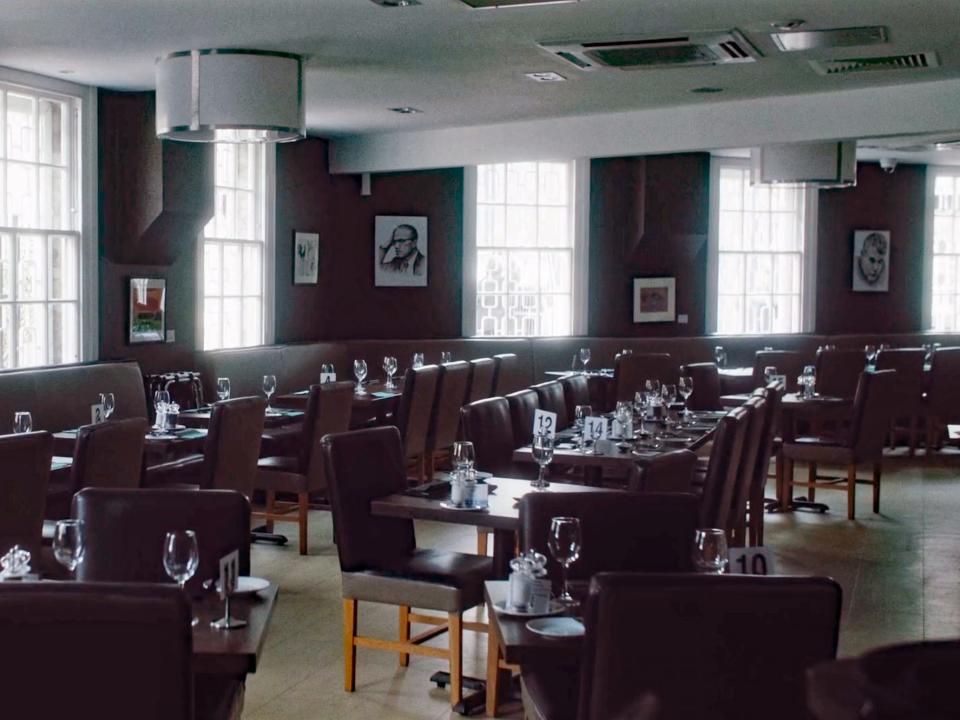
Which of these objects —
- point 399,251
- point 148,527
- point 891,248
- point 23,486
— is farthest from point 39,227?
point 891,248

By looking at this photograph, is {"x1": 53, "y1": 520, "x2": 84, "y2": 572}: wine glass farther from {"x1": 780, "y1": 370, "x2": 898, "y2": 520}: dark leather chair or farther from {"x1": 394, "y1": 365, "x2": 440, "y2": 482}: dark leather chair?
{"x1": 780, "y1": 370, "x2": 898, "y2": 520}: dark leather chair

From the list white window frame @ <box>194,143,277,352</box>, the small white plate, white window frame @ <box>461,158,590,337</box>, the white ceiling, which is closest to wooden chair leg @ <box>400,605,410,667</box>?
the small white plate

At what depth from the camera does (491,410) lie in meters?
6.45

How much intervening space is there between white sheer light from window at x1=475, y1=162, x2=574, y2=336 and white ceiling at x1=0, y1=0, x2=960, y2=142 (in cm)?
303

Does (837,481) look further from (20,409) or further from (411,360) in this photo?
(20,409)

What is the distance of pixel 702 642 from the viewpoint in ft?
8.40

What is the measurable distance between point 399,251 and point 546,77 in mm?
4062

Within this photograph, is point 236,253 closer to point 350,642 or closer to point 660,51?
point 660,51

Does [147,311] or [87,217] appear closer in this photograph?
[87,217]

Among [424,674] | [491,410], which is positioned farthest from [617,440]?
[424,674]

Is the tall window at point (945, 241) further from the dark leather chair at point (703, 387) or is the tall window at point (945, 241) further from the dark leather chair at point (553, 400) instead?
the dark leather chair at point (553, 400)

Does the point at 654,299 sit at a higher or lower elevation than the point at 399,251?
lower

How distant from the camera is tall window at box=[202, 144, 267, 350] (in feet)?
31.8

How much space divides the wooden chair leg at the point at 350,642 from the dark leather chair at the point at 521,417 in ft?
7.28
